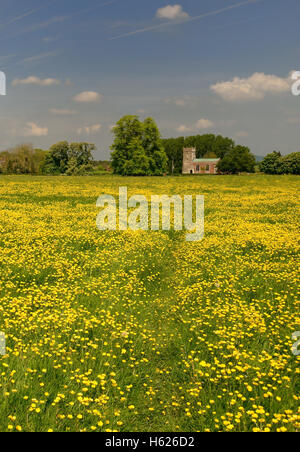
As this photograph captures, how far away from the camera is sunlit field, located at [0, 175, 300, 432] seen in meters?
4.36

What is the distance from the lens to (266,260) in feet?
36.9

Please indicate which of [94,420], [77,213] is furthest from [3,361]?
[77,213]

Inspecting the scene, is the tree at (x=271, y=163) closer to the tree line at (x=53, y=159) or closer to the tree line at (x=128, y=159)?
the tree line at (x=128, y=159)

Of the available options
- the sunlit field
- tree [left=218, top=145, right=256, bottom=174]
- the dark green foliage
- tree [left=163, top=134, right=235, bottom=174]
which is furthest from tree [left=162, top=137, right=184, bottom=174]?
the sunlit field

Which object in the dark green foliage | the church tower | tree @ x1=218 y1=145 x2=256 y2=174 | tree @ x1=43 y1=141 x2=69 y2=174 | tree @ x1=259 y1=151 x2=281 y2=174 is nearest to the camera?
the dark green foliage

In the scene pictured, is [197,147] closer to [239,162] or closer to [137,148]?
[239,162]

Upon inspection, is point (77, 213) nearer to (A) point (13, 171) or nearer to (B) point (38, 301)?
(B) point (38, 301)

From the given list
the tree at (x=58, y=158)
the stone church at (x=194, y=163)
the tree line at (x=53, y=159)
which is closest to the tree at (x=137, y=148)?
the tree line at (x=53, y=159)

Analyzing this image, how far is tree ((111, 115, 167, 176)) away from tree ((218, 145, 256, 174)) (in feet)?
187

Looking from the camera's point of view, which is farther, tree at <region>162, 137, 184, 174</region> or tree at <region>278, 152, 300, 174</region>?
tree at <region>162, 137, 184, 174</region>

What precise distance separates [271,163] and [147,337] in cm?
12013

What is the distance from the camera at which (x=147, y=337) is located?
645cm

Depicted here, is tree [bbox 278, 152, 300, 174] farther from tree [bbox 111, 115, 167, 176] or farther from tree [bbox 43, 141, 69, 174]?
tree [bbox 43, 141, 69, 174]

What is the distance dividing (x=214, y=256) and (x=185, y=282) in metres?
2.89
